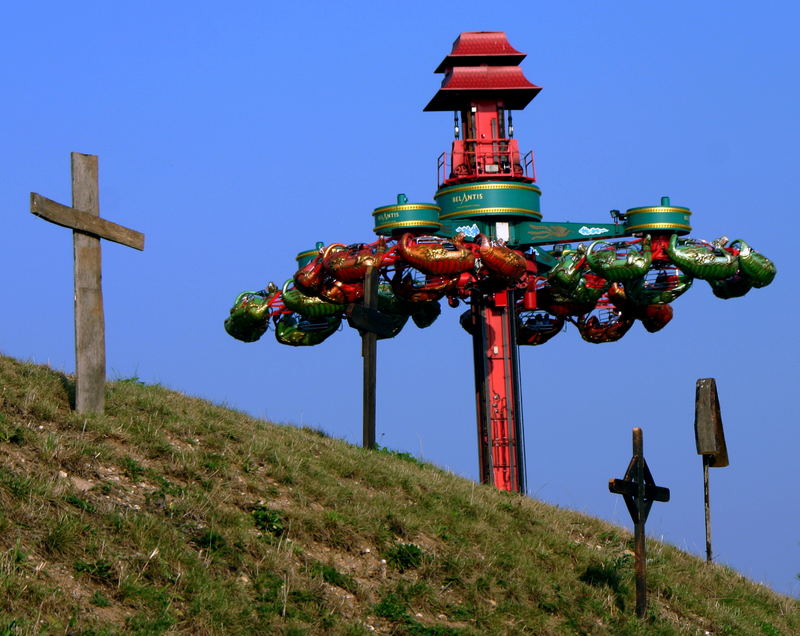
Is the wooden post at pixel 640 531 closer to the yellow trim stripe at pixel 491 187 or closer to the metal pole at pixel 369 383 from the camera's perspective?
the metal pole at pixel 369 383

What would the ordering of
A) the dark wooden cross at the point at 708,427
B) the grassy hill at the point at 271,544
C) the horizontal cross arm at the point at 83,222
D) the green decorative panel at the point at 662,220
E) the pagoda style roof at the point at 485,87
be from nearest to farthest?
the grassy hill at the point at 271,544 → the horizontal cross arm at the point at 83,222 → the dark wooden cross at the point at 708,427 → the green decorative panel at the point at 662,220 → the pagoda style roof at the point at 485,87

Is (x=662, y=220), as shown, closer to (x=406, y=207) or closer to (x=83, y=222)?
(x=406, y=207)

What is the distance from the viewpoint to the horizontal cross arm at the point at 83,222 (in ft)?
52.1

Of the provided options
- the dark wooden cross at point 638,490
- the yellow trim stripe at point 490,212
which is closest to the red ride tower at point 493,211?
the yellow trim stripe at point 490,212

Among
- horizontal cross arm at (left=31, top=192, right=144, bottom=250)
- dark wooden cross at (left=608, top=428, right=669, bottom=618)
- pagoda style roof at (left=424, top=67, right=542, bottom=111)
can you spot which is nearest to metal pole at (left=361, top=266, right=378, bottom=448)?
horizontal cross arm at (left=31, top=192, right=144, bottom=250)

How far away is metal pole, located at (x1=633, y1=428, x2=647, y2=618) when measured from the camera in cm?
1625

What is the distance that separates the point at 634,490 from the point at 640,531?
0.51 m

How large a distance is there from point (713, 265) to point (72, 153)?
16340 millimetres

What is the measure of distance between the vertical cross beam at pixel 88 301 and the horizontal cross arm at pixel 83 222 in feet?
0.33

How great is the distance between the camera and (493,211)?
29.5 m

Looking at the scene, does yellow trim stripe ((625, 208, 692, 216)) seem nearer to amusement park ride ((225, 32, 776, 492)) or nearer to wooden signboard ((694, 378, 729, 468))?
amusement park ride ((225, 32, 776, 492))

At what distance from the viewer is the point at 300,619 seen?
12.9m

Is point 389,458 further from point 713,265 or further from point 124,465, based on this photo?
point 713,265

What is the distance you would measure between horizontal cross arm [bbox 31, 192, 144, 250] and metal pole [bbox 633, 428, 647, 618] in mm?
6841
